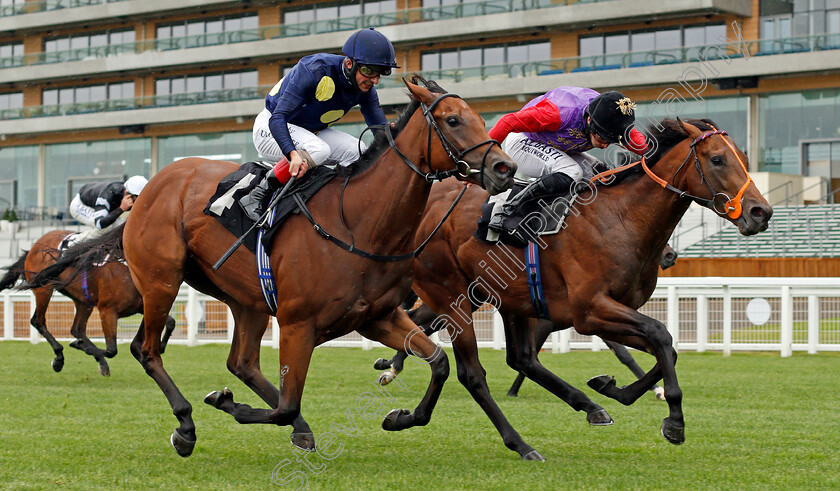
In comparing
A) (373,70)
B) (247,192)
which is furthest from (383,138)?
(247,192)

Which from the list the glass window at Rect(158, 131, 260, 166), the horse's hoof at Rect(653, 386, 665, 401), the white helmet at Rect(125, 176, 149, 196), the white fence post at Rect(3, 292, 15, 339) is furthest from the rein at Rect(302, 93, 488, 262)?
the glass window at Rect(158, 131, 260, 166)

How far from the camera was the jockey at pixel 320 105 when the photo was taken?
455 centimetres

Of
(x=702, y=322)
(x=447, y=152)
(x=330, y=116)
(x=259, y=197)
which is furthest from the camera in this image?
(x=702, y=322)

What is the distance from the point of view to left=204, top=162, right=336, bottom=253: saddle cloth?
4652 millimetres

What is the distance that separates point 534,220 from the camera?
5.36 m

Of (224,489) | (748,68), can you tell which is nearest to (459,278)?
(224,489)

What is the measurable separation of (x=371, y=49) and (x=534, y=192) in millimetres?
1422

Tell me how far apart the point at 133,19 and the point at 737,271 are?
88.6 ft

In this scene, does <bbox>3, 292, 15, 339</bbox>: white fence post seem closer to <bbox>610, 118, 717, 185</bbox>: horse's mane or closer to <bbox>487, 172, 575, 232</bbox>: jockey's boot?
<bbox>487, 172, 575, 232</bbox>: jockey's boot

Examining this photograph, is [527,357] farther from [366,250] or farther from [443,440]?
[366,250]

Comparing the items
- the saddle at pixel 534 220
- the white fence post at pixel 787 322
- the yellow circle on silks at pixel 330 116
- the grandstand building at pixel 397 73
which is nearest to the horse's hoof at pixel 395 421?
the saddle at pixel 534 220

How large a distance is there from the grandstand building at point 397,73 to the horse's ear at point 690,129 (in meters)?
14.8

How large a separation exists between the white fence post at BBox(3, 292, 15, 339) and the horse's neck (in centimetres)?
1200

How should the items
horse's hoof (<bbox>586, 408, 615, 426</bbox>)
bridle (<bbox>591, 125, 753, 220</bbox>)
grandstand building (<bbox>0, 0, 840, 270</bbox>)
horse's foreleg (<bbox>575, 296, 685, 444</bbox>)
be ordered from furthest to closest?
grandstand building (<bbox>0, 0, 840, 270</bbox>) → horse's hoof (<bbox>586, 408, 615, 426</bbox>) → bridle (<bbox>591, 125, 753, 220</bbox>) → horse's foreleg (<bbox>575, 296, 685, 444</bbox>)
